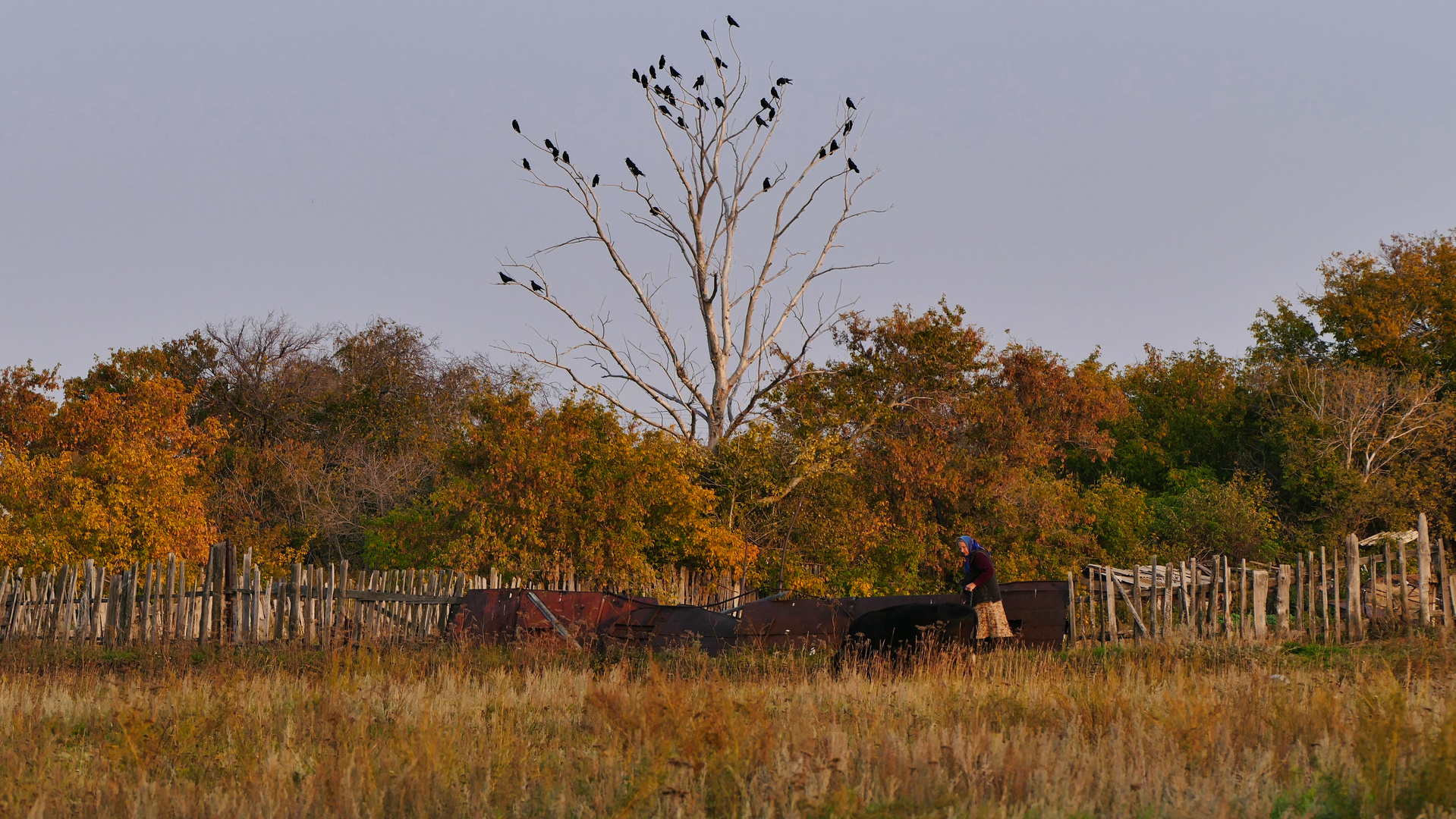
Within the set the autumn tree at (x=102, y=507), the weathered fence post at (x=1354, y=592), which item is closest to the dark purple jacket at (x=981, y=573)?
the weathered fence post at (x=1354, y=592)

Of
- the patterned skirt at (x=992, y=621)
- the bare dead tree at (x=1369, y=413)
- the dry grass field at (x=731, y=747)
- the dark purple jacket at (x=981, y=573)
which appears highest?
the bare dead tree at (x=1369, y=413)

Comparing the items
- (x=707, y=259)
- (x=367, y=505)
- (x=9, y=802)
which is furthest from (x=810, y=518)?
(x=9, y=802)

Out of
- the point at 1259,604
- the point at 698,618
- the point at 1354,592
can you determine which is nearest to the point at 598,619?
the point at 698,618

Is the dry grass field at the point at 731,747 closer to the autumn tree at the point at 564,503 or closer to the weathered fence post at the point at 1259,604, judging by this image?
the weathered fence post at the point at 1259,604

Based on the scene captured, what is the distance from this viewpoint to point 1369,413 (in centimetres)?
2897

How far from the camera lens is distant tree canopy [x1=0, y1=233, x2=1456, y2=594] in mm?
19094

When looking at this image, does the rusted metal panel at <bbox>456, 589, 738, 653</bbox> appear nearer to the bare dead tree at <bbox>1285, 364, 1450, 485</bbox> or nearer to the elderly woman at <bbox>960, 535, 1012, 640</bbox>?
the elderly woman at <bbox>960, 535, 1012, 640</bbox>

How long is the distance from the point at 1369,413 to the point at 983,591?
22026 millimetres

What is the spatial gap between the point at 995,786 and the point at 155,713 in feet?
16.3

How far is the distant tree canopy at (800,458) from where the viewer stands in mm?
19094

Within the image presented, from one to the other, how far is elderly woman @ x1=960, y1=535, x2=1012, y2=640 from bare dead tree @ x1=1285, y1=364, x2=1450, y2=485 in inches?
818

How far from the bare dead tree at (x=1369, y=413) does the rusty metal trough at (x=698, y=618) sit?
18926 mm

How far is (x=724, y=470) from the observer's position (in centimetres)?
2230

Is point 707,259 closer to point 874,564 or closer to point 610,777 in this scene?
point 874,564
